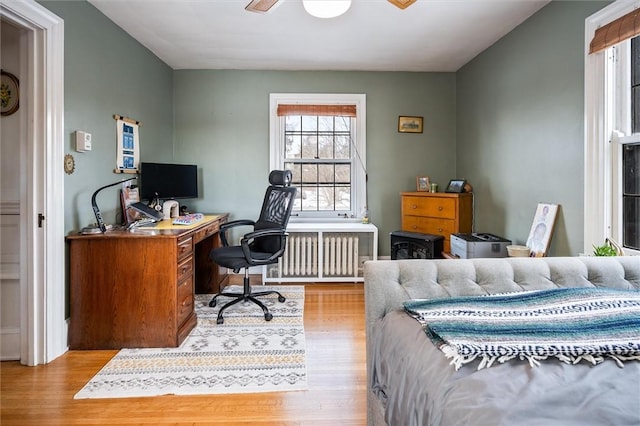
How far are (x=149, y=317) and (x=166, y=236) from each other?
591mm

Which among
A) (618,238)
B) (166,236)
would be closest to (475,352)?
(618,238)

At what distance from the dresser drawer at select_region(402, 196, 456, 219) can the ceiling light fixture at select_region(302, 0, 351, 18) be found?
90.6 inches

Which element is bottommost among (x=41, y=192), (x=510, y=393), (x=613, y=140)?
(x=510, y=393)

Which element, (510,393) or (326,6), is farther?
(326,6)

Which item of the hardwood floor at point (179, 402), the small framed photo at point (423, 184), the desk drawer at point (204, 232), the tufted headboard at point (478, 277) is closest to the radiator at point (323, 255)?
the desk drawer at point (204, 232)

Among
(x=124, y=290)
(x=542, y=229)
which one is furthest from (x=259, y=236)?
(x=542, y=229)

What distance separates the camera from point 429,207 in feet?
13.2

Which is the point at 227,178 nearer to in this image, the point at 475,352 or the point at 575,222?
the point at 575,222

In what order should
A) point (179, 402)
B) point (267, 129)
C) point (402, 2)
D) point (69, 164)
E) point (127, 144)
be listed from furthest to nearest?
point (267, 129) → point (127, 144) → point (69, 164) → point (402, 2) → point (179, 402)

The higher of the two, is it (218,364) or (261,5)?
(261,5)

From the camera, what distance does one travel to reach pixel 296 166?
4.52 m

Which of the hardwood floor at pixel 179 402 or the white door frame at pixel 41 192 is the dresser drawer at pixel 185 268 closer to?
the hardwood floor at pixel 179 402

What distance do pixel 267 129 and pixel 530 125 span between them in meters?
2.82

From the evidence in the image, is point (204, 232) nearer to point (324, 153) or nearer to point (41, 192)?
point (41, 192)
